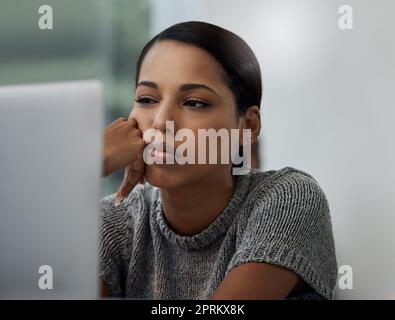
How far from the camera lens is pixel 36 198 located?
618mm

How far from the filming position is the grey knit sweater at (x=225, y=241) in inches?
30.6

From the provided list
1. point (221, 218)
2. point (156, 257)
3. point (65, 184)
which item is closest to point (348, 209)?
point (221, 218)

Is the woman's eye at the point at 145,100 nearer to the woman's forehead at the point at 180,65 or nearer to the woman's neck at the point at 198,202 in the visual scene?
the woman's forehead at the point at 180,65

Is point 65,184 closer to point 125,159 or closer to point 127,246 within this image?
point 125,159

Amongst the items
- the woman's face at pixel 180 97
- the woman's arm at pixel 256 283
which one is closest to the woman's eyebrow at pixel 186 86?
the woman's face at pixel 180 97

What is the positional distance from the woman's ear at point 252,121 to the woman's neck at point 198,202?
0.23 ft

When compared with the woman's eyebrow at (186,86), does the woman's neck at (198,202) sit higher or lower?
lower

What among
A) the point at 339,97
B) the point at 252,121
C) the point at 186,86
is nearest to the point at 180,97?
the point at 186,86

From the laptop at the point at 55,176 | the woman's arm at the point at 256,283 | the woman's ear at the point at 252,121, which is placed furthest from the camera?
the woman's ear at the point at 252,121

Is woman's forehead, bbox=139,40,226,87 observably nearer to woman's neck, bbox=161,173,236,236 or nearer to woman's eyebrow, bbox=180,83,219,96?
woman's eyebrow, bbox=180,83,219,96

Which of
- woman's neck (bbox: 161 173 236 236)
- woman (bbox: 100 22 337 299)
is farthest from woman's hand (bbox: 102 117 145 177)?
woman's neck (bbox: 161 173 236 236)

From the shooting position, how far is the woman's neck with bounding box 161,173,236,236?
2.88 feet
